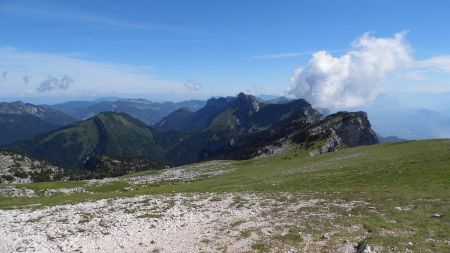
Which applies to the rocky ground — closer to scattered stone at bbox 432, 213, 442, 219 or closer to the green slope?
the green slope

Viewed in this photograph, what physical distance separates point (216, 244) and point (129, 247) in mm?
4963

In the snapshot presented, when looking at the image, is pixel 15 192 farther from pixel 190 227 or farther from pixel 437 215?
pixel 437 215

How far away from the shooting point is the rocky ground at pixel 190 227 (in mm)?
23016

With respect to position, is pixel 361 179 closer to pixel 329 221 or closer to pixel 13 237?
pixel 329 221

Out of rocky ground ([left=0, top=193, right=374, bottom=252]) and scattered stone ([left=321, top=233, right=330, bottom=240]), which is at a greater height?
scattered stone ([left=321, top=233, right=330, bottom=240])

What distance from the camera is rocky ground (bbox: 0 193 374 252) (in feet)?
75.5

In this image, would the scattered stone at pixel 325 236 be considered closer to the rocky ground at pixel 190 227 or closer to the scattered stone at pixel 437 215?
the rocky ground at pixel 190 227

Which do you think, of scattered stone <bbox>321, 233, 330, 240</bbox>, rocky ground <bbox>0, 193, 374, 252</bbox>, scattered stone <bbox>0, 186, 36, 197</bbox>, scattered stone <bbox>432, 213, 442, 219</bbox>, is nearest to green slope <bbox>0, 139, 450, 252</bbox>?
scattered stone <bbox>432, 213, 442, 219</bbox>

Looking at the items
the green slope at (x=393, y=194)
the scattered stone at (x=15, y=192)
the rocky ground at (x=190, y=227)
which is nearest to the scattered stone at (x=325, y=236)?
the rocky ground at (x=190, y=227)

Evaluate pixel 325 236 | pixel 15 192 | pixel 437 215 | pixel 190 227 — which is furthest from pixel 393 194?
pixel 15 192

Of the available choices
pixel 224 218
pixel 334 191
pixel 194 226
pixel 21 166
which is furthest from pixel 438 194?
pixel 21 166

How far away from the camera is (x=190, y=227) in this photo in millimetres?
26859

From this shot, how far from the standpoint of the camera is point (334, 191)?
3747 cm

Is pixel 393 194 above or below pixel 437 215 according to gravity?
below
